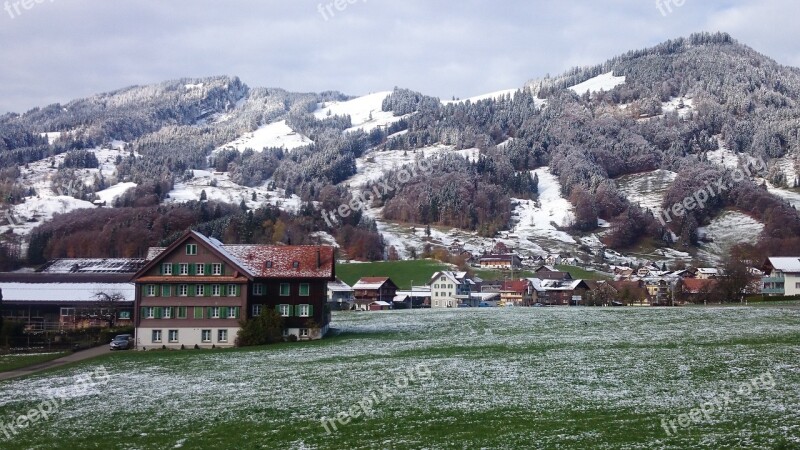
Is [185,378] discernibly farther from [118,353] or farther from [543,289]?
[543,289]

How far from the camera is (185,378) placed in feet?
155

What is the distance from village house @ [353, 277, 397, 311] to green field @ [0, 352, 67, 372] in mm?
94864

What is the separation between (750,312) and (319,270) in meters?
40.9

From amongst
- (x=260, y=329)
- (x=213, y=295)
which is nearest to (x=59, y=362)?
(x=213, y=295)

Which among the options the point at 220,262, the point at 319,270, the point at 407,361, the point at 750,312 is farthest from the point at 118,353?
the point at 750,312

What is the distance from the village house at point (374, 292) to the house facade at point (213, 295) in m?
85.5

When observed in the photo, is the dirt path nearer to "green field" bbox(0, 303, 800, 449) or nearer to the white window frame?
"green field" bbox(0, 303, 800, 449)

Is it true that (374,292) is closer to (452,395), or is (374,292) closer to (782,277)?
(782,277)

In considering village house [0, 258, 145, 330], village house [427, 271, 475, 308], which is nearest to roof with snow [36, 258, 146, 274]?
village house [0, 258, 145, 330]

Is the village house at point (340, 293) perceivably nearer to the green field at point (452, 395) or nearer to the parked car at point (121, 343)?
the parked car at point (121, 343)

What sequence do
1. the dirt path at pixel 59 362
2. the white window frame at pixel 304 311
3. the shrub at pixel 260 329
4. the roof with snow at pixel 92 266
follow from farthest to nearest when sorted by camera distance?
1. the roof with snow at pixel 92 266
2. the white window frame at pixel 304 311
3. the shrub at pixel 260 329
4. the dirt path at pixel 59 362

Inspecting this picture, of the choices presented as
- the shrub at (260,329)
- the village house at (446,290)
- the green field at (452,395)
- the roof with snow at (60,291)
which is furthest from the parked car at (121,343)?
the village house at (446,290)

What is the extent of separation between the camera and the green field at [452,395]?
28156 mm

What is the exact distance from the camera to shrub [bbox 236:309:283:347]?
69.2m
